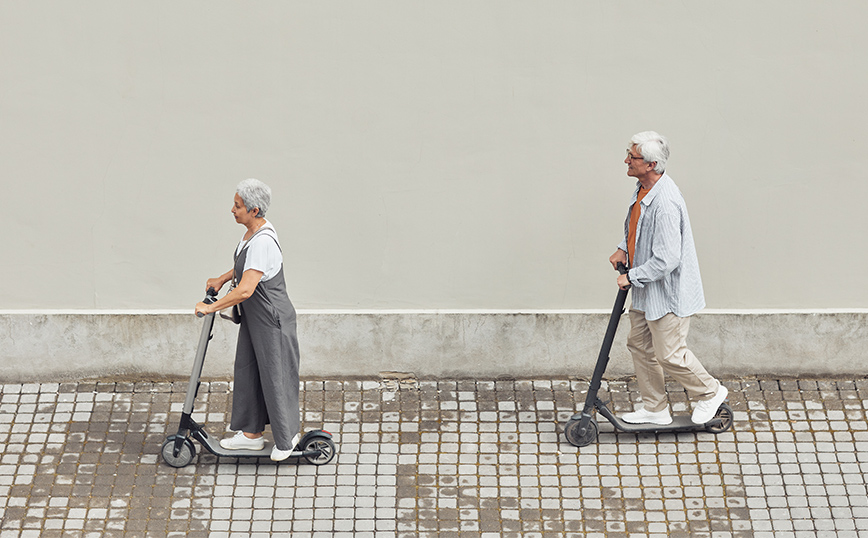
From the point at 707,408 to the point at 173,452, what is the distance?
310 cm

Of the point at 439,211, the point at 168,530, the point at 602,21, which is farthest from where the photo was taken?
the point at 439,211

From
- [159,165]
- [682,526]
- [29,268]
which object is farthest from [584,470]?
[29,268]

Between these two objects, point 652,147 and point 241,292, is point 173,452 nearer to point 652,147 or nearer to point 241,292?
A: point 241,292

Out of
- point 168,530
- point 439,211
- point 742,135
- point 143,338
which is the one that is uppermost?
point 742,135

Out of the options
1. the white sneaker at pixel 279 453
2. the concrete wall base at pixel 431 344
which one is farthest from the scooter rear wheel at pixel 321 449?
the concrete wall base at pixel 431 344

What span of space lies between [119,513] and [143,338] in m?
1.39

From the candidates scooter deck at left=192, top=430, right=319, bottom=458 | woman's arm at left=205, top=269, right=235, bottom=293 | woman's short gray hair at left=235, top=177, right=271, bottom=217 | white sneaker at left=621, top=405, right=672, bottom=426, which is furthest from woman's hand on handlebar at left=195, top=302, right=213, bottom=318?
white sneaker at left=621, top=405, right=672, bottom=426

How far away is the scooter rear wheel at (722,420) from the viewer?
250 inches

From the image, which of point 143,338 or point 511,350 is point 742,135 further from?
point 143,338

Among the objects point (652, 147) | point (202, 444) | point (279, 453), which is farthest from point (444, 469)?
point (652, 147)

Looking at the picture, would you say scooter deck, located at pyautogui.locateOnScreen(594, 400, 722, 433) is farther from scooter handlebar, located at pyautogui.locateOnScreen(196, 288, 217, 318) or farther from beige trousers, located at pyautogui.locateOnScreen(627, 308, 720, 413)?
scooter handlebar, located at pyautogui.locateOnScreen(196, 288, 217, 318)

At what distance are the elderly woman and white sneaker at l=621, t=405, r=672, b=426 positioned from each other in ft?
6.48

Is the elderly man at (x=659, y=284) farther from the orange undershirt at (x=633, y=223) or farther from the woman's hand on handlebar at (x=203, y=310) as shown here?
the woman's hand on handlebar at (x=203, y=310)

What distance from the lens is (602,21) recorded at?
608 centimetres
